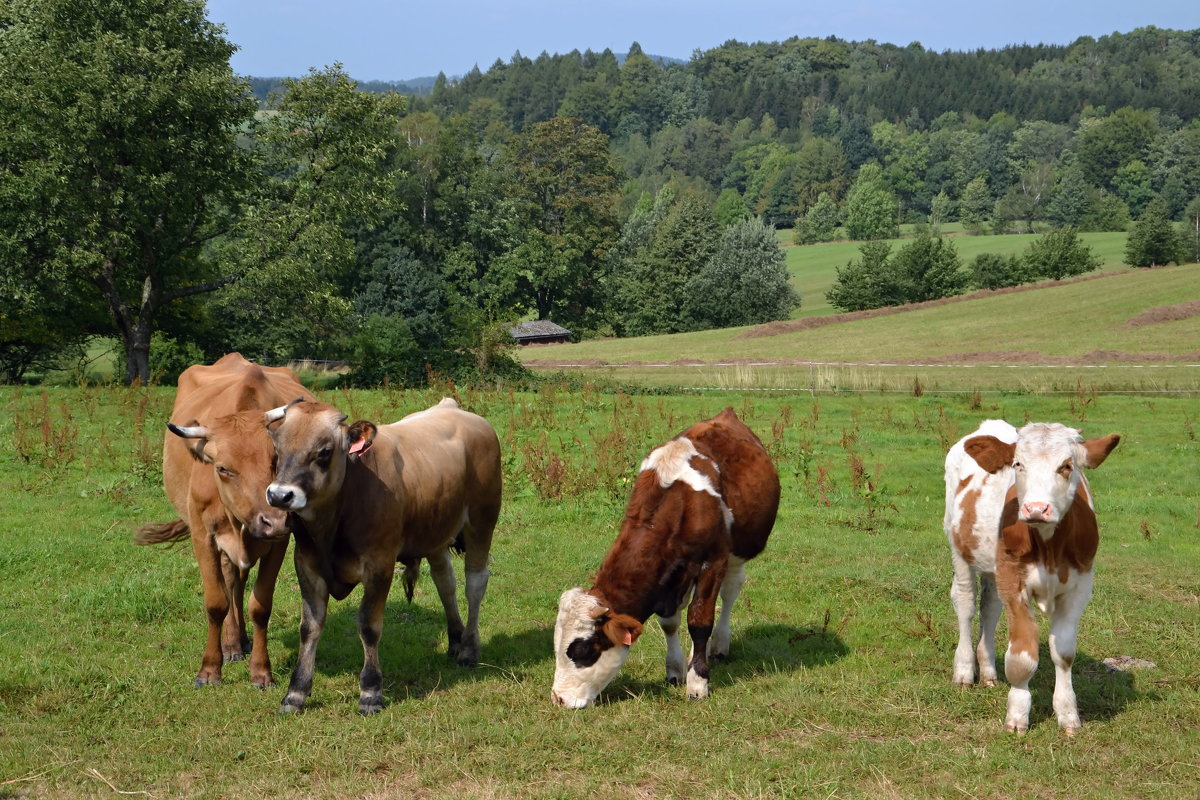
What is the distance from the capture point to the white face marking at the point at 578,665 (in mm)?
7539

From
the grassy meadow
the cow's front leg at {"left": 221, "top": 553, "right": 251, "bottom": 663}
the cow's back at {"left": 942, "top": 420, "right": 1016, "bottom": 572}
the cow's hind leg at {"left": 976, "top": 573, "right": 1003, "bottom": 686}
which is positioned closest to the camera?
the grassy meadow

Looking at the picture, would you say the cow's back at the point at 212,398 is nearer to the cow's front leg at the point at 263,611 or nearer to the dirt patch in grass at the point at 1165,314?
the cow's front leg at the point at 263,611

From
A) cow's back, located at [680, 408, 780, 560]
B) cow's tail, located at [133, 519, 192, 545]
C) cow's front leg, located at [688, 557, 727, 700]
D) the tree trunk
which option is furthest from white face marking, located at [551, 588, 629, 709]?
the tree trunk

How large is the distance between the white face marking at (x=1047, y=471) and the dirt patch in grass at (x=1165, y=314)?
173 ft

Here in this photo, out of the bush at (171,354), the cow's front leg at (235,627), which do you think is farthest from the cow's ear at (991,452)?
the bush at (171,354)

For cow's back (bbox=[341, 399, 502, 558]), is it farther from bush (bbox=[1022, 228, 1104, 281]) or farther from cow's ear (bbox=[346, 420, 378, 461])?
bush (bbox=[1022, 228, 1104, 281])

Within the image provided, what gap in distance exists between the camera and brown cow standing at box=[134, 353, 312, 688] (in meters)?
7.45

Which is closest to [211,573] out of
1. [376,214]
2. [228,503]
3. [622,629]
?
[228,503]

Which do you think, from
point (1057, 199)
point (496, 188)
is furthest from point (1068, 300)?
point (1057, 199)

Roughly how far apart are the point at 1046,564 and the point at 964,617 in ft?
4.60

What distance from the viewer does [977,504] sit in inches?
319

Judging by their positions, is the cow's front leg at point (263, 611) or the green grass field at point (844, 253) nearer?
the cow's front leg at point (263, 611)

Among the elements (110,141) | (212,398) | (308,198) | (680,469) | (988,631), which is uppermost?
(110,141)

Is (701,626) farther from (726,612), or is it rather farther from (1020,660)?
(1020,660)
